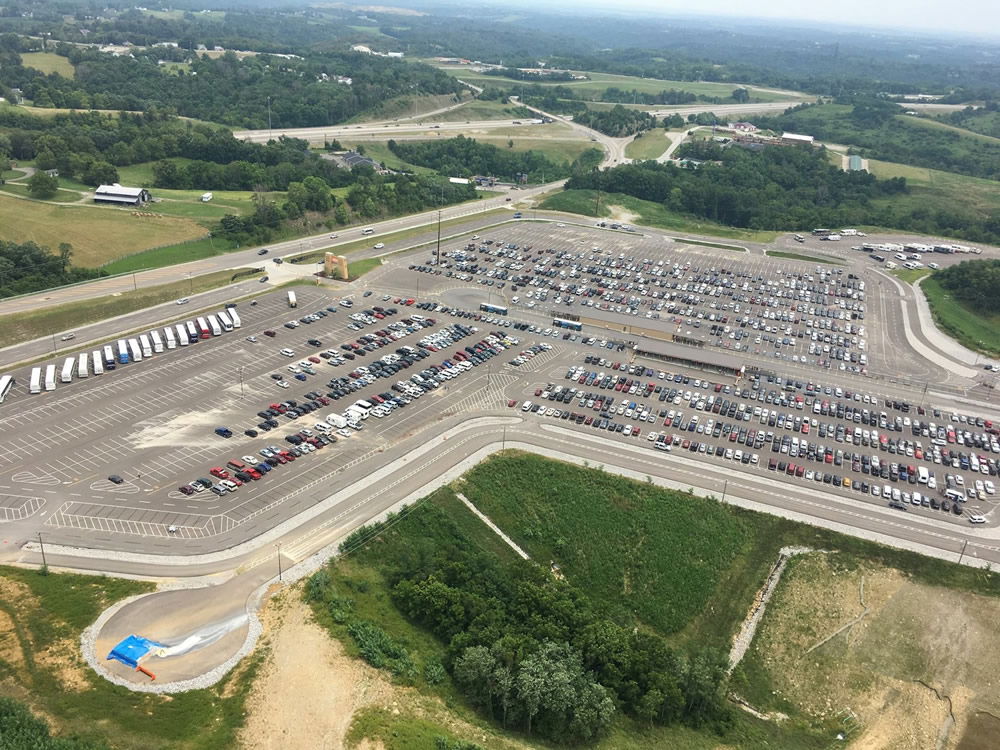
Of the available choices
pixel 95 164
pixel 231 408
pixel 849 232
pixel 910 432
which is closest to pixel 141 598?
pixel 231 408

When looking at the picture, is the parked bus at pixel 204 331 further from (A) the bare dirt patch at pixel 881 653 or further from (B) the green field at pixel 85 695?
(A) the bare dirt patch at pixel 881 653

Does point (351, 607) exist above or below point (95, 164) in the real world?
below

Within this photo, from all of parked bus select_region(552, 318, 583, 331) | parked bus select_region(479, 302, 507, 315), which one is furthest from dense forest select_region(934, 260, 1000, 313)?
parked bus select_region(479, 302, 507, 315)

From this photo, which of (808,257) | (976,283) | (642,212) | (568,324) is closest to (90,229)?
(568,324)

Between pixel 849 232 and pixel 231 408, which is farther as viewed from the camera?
pixel 849 232

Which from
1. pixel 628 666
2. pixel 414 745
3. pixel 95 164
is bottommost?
pixel 628 666

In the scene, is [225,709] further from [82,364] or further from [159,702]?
[82,364]

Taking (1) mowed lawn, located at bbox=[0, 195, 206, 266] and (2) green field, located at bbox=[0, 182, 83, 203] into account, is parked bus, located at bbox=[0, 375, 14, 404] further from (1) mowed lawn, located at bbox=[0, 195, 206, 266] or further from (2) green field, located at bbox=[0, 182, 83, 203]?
(2) green field, located at bbox=[0, 182, 83, 203]
